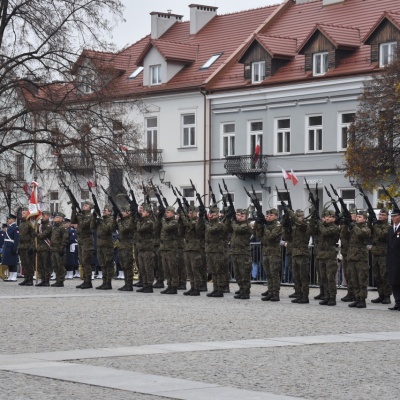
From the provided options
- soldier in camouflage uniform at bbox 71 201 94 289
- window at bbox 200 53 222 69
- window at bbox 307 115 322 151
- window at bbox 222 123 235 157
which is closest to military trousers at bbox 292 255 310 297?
soldier in camouflage uniform at bbox 71 201 94 289

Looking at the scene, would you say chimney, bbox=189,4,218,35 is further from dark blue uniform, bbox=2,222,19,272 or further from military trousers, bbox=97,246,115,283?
military trousers, bbox=97,246,115,283

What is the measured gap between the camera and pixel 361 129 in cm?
3753

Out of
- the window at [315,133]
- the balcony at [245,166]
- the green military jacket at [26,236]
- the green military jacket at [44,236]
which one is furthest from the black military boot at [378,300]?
the balcony at [245,166]

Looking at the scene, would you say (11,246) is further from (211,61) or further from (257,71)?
(211,61)

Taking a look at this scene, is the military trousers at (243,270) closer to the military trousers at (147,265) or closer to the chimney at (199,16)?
the military trousers at (147,265)

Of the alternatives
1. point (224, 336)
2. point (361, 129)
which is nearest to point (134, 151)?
point (361, 129)

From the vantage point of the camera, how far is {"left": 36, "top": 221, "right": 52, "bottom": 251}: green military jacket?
2958 centimetres

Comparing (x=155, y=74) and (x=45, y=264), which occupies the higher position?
(x=155, y=74)

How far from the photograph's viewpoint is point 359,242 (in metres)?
23.2

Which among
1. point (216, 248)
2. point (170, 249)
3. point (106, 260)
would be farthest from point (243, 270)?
point (106, 260)

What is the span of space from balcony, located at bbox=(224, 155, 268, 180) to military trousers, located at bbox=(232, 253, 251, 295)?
23.9m

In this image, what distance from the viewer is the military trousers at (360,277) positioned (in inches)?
900

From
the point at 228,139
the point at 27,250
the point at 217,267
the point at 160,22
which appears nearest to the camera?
A: the point at 217,267

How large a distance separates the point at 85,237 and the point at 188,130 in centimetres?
2540
